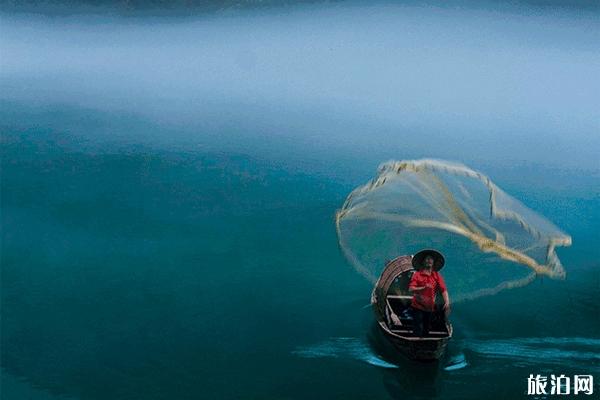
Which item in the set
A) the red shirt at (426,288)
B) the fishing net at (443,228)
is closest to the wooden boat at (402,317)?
the red shirt at (426,288)

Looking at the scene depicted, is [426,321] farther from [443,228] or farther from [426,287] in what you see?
[443,228]

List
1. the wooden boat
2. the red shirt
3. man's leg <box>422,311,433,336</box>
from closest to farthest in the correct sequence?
the wooden boat < man's leg <box>422,311,433,336</box> < the red shirt

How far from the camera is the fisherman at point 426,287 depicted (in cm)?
685

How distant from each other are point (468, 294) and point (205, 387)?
3.58 meters

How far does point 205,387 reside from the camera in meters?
6.53

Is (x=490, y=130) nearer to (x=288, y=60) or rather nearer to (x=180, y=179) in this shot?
(x=288, y=60)

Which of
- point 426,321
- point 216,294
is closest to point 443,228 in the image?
point 426,321

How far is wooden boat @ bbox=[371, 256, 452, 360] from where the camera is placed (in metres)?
6.63

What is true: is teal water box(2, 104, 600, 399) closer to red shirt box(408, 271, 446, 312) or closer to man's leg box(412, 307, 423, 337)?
man's leg box(412, 307, 423, 337)

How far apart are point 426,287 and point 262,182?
4.61 m

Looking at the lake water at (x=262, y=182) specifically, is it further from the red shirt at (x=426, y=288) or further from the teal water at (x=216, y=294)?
the red shirt at (x=426, y=288)

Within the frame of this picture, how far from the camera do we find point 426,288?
689 centimetres

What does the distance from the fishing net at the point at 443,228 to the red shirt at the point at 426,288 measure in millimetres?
607

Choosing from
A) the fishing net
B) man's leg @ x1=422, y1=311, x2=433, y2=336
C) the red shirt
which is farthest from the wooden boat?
the fishing net
